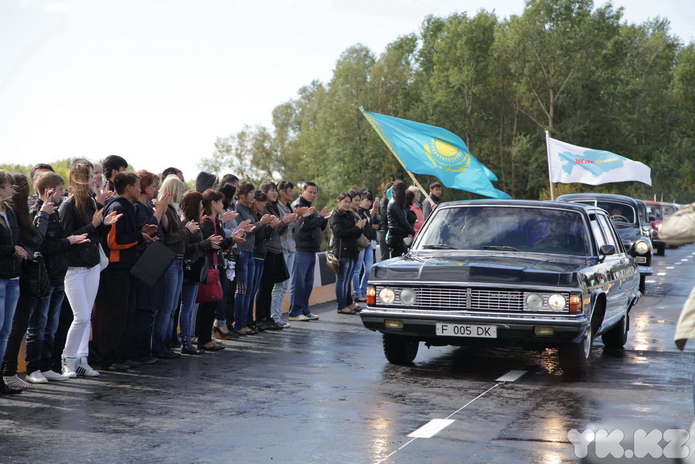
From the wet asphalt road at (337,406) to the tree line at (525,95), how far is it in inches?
2455

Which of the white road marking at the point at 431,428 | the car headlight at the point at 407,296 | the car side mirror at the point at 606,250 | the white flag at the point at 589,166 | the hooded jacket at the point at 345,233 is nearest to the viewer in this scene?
the white road marking at the point at 431,428

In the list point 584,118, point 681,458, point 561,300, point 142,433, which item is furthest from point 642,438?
point 584,118

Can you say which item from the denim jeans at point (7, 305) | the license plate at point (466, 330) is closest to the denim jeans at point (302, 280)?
the license plate at point (466, 330)

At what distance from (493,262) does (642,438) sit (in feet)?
19.6

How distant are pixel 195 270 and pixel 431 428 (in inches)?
182

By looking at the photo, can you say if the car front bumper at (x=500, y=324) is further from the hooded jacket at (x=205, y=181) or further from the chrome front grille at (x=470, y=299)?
the hooded jacket at (x=205, y=181)

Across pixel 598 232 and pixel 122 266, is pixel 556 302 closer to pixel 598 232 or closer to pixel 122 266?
pixel 598 232

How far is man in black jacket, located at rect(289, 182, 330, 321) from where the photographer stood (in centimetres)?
1462

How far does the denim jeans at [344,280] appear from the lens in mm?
15891

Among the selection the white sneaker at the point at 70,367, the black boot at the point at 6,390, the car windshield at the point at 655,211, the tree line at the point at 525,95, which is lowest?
the black boot at the point at 6,390

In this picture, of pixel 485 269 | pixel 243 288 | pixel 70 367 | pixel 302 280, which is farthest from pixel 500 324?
pixel 302 280

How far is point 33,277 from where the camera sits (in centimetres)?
880

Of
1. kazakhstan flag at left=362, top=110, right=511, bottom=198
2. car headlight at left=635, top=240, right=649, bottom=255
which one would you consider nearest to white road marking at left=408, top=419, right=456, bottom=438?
kazakhstan flag at left=362, top=110, right=511, bottom=198

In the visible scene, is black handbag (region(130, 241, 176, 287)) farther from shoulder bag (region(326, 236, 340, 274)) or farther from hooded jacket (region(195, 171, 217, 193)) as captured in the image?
shoulder bag (region(326, 236, 340, 274))
